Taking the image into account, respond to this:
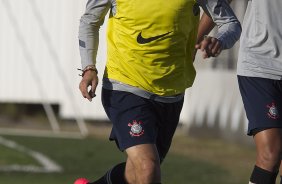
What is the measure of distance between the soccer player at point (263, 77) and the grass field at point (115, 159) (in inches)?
182

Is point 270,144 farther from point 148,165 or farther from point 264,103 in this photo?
point 148,165

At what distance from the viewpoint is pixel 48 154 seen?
16.7 metres

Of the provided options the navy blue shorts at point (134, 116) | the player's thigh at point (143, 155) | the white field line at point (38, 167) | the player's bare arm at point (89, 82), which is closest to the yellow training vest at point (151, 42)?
the navy blue shorts at point (134, 116)

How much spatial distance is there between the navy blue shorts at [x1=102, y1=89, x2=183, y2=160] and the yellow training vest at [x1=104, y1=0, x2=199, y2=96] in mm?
105

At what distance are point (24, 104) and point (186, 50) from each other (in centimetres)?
1607

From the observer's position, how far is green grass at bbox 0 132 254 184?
13799 millimetres

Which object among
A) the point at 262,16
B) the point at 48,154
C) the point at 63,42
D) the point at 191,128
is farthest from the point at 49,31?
the point at 262,16

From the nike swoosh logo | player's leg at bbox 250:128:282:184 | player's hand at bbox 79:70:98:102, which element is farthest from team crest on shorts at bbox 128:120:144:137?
player's leg at bbox 250:128:282:184

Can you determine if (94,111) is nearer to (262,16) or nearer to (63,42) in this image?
(63,42)

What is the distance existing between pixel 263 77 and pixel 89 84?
1414mm

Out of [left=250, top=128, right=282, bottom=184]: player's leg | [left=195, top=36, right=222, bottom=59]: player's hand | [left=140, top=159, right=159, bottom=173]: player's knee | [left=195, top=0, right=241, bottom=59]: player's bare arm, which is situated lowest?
[left=250, top=128, right=282, bottom=184]: player's leg

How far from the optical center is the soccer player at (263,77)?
27.9ft

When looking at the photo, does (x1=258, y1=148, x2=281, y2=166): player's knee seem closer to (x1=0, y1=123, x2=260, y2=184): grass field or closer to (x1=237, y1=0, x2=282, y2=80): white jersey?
(x1=237, y1=0, x2=282, y2=80): white jersey

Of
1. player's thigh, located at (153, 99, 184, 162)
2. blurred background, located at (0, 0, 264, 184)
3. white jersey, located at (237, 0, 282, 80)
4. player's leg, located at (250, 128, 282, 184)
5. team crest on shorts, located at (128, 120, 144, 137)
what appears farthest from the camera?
blurred background, located at (0, 0, 264, 184)
